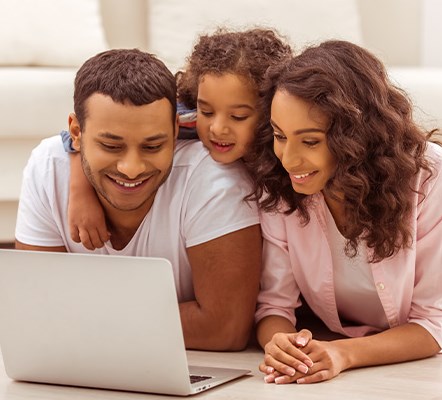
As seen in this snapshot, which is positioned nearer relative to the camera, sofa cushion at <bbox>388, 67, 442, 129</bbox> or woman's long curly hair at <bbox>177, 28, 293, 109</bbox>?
woman's long curly hair at <bbox>177, 28, 293, 109</bbox>

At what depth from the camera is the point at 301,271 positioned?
203 centimetres

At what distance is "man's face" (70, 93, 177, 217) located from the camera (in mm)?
1887

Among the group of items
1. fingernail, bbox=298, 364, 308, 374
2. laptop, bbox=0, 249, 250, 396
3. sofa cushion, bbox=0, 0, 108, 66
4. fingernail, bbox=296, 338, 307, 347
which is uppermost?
sofa cushion, bbox=0, 0, 108, 66

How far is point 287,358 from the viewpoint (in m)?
1.79

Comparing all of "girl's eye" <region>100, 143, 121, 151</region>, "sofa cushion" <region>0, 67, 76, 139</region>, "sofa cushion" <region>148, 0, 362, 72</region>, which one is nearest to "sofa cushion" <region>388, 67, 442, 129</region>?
"sofa cushion" <region>148, 0, 362, 72</region>

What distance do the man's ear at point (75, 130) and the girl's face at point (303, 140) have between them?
399 mm

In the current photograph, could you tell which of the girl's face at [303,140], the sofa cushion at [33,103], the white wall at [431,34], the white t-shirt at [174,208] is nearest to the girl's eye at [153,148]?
the white t-shirt at [174,208]

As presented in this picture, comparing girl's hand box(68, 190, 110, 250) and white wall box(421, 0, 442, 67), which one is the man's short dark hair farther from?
white wall box(421, 0, 442, 67)

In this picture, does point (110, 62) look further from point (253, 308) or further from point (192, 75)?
point (253, 308)

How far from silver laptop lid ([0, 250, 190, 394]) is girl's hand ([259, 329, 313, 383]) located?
171 mm

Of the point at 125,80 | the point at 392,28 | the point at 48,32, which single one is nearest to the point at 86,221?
the point at 125,80

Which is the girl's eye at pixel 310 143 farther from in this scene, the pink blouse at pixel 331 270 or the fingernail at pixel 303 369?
the fingernail at pixel 303 369

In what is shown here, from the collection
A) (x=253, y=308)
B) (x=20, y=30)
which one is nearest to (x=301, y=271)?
(x=253, y=308)

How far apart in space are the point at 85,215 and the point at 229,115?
33cm
